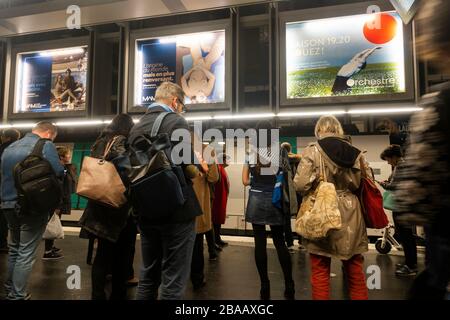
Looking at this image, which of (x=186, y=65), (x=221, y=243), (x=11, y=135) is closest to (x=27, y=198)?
(x=11, y=135)

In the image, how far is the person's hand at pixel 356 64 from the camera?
16.0 feet

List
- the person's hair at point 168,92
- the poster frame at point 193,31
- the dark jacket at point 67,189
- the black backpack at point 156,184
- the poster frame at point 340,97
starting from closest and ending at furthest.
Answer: the black backpack at point 156,184 < the person's hair at point 168,92 < the dark jacket at point 67,189 < the poster frame at point 340,97 < the poster frame at point 193,31

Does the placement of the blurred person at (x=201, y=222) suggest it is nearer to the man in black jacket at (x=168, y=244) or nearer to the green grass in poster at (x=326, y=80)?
the man in black jacket at (x=168, y=244)

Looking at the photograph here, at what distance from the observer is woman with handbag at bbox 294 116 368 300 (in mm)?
2170

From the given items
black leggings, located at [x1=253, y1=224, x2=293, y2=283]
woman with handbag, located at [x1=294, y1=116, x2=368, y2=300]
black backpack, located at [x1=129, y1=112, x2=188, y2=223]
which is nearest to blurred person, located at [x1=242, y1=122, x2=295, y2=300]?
black leggings, located at [x1=253, y1=224, x2=293, y2=283]

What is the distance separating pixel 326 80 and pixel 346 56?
0.49 m

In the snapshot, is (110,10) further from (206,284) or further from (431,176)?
(431,176)

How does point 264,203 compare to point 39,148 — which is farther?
point 264,203

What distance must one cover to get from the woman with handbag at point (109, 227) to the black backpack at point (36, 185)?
44 cm

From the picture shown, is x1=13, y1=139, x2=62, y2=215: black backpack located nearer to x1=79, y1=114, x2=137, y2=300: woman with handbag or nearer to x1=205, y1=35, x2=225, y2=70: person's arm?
x1=79, y1=114, x2=137, y2=300: woman with handbag

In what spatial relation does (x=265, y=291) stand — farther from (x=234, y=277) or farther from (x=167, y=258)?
(x=167, y=258)

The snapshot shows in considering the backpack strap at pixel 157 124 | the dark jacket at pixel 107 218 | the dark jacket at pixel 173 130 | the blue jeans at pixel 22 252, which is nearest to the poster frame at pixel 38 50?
the blue jeans at pixel 22 252

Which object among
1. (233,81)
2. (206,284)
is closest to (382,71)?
(233,81)

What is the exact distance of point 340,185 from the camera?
2271mm
